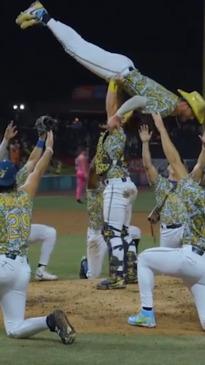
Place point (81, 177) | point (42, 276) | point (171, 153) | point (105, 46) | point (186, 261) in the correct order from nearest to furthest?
point (186, 261), point (171, 153), point (42, 276), point (81, 177), point (105, 46)

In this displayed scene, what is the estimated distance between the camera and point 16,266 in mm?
7344

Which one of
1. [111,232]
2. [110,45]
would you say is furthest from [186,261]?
[110,45]

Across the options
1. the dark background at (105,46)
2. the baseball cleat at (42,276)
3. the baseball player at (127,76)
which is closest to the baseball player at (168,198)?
the baseball player at (127,76)

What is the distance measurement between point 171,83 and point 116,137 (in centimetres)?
4098

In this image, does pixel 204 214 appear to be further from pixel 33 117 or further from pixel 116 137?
pixel 33 117

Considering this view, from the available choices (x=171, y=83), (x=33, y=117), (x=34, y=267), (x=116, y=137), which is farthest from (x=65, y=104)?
(x=116, y=137)

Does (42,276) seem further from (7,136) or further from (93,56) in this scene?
(93,56)

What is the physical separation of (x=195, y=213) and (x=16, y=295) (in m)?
1.85

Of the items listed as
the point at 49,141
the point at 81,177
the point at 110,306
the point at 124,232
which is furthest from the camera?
the point at 81,177

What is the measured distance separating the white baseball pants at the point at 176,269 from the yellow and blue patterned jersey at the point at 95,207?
3016 mm

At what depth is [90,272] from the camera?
11.5 metres

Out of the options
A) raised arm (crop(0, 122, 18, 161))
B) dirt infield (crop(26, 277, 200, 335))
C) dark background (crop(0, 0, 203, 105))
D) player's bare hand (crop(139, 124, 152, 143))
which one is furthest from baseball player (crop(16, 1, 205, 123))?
dark background (crop(0, 0, 203, 105))

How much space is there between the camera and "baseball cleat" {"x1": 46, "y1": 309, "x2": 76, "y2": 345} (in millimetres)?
7237

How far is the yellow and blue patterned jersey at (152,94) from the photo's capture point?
872cm
